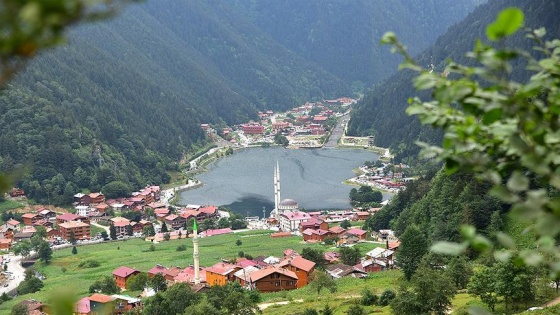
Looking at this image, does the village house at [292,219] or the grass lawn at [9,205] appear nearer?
the village house at [292,219]

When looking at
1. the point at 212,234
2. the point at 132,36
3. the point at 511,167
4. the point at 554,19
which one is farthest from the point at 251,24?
the point at 511,167

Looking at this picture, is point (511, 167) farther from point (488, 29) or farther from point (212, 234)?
point (212, 234)

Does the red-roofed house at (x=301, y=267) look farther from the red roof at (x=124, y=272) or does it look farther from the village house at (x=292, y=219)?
the village house at (x=292, y=219)

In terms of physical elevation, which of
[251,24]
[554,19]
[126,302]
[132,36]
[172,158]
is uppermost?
[251,24]

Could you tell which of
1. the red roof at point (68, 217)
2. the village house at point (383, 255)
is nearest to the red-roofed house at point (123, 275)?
the village house at point (383, 255)

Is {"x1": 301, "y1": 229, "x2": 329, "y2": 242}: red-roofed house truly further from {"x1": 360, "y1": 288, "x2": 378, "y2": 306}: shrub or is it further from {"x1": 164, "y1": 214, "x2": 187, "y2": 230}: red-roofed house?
{"x1": 360, "y1": 288, "x2": 378, "y2": 306}: shrub

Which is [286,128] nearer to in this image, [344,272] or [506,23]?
[344,272]
